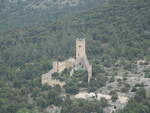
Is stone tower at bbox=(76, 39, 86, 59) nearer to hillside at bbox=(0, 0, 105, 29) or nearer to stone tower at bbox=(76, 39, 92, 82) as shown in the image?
stone tower at bbox=(76, 39, 92, 82)

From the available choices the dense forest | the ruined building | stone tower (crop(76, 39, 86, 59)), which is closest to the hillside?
the dense forest

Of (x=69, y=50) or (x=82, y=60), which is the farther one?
(x=69, y=50)

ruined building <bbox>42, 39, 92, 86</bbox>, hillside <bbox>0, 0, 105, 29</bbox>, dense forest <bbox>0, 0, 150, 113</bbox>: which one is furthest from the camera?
hillside <bbox>0, 0, 105, 29</bbox>

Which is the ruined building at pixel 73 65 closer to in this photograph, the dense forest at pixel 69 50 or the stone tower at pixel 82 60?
the stone tower at pixel 82 60

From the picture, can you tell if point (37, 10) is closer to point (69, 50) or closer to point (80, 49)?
point (69, 50)

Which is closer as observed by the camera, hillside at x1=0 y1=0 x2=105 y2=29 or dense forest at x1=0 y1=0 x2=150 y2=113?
dense forest at x1=0 y1=0 x2=150 y2=113

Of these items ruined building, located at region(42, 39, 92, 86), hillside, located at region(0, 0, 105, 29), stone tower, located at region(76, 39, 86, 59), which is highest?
hillside, located at region(0, 0, 105, 29)

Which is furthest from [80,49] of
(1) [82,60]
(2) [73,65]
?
(2) [73,65]

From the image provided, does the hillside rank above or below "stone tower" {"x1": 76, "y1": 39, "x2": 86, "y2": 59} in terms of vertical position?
above

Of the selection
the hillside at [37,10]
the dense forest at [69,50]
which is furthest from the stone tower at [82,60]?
the hillside at [37,10]
